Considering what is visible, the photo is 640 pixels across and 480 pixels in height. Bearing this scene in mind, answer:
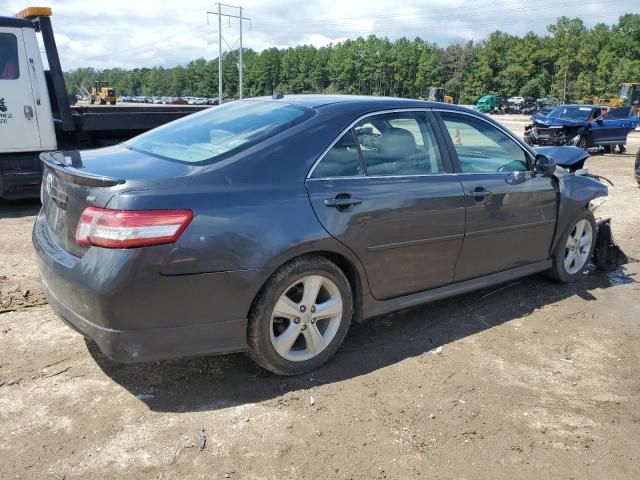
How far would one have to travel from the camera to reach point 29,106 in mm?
7371

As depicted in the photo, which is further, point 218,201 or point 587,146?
point 587,146

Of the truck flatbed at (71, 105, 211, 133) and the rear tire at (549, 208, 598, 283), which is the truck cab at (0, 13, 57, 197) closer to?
the truck flatbed at (71, 105, 211, 133)

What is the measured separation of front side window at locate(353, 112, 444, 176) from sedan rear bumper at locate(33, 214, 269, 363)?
1.15 m

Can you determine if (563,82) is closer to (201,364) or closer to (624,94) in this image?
(624,94)

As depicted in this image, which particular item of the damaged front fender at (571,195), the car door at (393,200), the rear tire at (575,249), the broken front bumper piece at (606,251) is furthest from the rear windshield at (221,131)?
the broken front bumper piece at (606,251)

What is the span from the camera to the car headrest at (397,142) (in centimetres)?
376

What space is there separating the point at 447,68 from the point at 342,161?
10836cm

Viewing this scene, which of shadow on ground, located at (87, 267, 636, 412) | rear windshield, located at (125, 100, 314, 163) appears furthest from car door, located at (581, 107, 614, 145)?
rear windshield, located at (125, 100, 314, 163)

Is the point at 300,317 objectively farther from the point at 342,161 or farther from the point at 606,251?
the point at 606,251

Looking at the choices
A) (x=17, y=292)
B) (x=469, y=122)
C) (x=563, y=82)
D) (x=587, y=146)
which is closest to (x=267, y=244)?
(x=469, y=122)

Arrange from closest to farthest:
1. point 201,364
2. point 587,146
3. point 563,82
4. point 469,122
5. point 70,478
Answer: point 70,478
point 201,364
point 469,122
point 587,146
point 563,82

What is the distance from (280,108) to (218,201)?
109 centimetres

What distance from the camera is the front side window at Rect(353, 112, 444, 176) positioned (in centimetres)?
363

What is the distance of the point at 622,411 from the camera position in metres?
3.21
